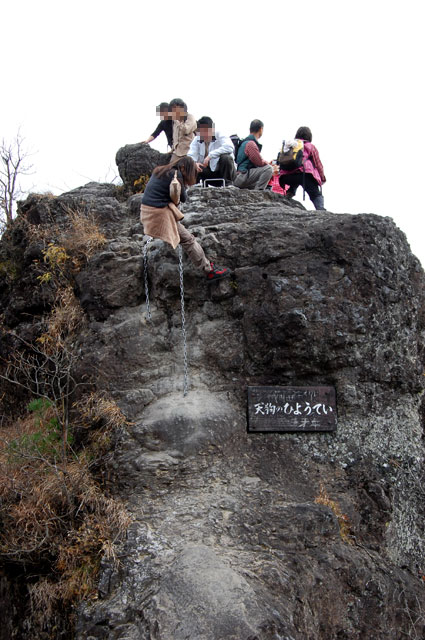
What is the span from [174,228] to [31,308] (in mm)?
2622

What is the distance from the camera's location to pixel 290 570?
4773mm

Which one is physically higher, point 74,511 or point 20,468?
point 20,468

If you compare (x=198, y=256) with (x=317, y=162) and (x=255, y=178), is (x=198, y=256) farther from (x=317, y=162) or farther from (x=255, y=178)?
(x=317, y=162)

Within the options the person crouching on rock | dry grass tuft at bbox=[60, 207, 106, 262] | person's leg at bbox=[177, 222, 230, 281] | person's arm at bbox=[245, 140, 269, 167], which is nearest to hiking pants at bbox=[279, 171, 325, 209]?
person's arm at bbox=[245, 140, 269, 167]

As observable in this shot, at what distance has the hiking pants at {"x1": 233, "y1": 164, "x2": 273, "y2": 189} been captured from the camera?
25.8 feet

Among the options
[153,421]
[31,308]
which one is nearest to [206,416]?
[153,421]

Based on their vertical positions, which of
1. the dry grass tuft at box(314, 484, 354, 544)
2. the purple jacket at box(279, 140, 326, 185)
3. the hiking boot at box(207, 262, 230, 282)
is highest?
the purple jacket at box(279, 140, 326, 185)

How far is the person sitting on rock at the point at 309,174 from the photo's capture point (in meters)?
7.71

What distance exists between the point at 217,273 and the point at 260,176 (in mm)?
2210

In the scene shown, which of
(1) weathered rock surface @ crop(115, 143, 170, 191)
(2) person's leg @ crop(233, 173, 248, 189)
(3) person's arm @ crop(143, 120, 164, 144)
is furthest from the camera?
(1) weathered rock surface @ crop(115, 143, 170, 191)

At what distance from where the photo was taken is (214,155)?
8070 millimetres

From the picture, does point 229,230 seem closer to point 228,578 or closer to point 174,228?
point 174,228

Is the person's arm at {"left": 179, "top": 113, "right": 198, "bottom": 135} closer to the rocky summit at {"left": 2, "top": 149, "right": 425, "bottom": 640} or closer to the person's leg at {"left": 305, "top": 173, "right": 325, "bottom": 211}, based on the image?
the rocky summit at {"left": 2, "top": 149, "right": 425, "bottom": 640}

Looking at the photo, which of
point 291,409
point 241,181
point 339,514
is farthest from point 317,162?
point 339,514
